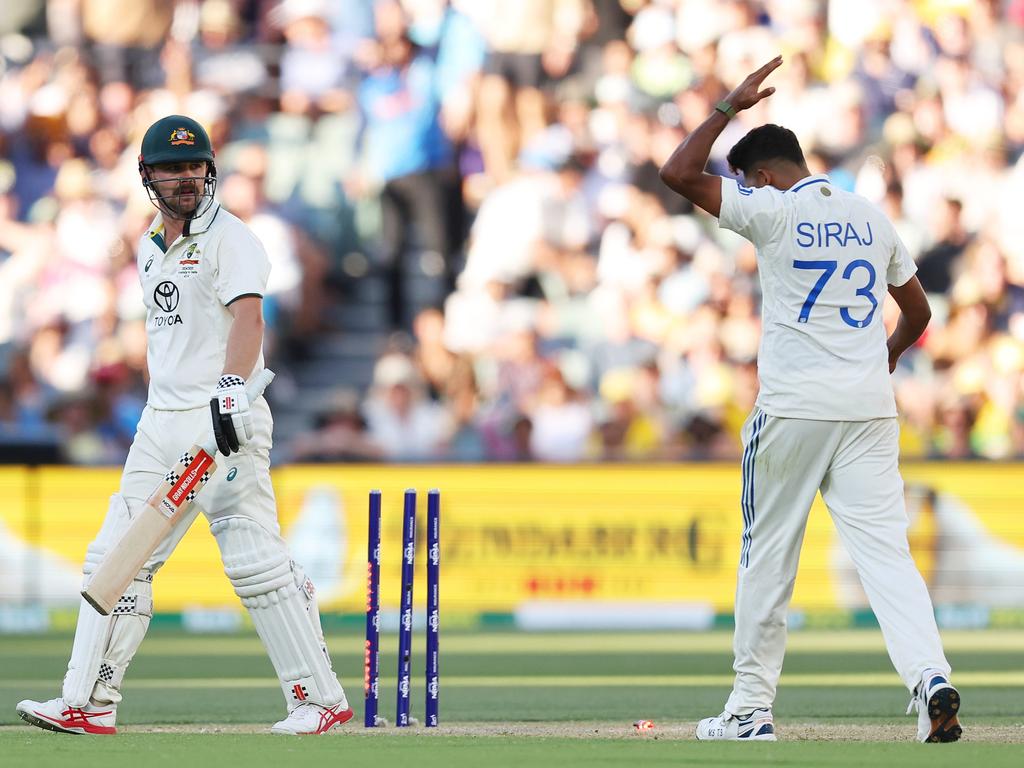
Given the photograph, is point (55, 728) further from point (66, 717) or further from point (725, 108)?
point (725, 108)

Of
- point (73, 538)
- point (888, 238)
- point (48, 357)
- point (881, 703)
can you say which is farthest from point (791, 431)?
point (48, 357)

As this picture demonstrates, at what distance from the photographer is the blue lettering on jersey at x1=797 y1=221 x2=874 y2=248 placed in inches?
248

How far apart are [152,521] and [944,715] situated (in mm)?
2790

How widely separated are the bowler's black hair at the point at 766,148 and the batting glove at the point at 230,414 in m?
1.94

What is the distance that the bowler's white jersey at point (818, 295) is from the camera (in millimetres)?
6289

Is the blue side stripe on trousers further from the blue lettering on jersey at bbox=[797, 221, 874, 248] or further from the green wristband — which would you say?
the green wristband

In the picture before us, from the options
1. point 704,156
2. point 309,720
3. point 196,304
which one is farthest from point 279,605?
point 704,156

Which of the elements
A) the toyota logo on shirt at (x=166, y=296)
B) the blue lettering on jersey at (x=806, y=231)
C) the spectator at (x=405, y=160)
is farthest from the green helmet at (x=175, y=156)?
the spectator at (x=405, y=160)

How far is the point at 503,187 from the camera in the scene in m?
16.5

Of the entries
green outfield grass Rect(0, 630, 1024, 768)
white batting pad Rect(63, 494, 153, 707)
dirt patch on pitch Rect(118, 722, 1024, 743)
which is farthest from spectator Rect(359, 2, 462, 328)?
white batting pad Rect(63, 494, 153, 707)

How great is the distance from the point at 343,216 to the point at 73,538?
15.2ft

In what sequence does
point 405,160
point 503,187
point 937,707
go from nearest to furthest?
point 937,707 < point 503,187 < point 405,160

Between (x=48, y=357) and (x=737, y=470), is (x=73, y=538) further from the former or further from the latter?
(x=737, y=470)

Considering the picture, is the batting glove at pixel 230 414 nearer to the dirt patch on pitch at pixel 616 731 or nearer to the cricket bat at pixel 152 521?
the cricket bat at pixel 152 521
